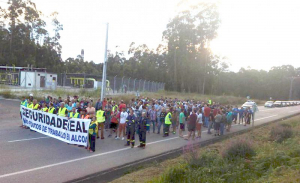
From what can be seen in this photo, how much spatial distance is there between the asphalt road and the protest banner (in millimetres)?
301

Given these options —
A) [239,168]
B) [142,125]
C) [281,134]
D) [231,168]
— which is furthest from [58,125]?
[281,134]

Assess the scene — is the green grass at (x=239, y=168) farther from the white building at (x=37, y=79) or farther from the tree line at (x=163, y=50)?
the tree line at (x=163, y=50)

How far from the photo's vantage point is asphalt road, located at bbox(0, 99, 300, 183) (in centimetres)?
827

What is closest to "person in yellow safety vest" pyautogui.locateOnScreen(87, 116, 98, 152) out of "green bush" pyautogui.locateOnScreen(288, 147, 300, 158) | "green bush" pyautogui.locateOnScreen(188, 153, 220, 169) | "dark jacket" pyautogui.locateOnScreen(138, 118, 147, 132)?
"dark jacket" pyautogui.locateOnScreen(138, 118, 147, 132)

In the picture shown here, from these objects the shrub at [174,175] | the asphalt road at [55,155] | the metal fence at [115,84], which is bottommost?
the asphalt road at [55,155]

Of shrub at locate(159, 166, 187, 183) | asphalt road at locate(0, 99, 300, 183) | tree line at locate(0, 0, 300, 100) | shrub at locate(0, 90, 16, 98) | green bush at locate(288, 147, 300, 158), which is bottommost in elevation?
asphalt road at locate(0, 99, 300, 183)

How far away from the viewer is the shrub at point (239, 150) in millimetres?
9516

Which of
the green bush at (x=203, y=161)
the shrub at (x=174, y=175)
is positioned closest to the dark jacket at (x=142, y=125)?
the green bush at (x=203, y=161)

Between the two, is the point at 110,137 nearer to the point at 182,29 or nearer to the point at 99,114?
the point at 99,114

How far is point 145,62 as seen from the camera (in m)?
67.9

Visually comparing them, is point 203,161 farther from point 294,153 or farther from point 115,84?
point 115,84

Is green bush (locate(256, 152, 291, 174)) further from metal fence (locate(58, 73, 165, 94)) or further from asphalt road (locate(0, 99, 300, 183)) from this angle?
metal fence (locate(58, 73, 165, 94))

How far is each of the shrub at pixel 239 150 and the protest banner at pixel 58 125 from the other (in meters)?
5.53

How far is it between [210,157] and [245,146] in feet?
5.58
